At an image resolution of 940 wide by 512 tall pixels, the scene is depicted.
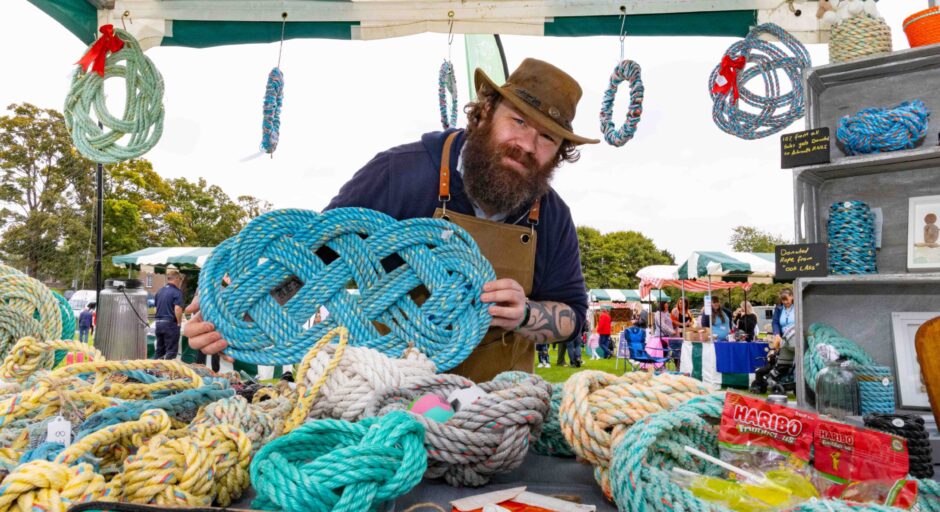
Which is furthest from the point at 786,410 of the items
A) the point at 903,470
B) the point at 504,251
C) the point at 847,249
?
the point at 847,249

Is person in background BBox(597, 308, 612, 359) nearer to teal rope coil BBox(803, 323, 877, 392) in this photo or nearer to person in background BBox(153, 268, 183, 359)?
person in background BBox(153, 268, 183, 359)

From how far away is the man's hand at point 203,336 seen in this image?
0.94 m

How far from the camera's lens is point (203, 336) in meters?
0.95

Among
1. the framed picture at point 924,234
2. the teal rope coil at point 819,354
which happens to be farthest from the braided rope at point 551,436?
the framed picture at point 924,234

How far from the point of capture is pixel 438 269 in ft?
3.34

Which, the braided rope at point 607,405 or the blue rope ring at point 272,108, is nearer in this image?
the braided rope at point 607,405

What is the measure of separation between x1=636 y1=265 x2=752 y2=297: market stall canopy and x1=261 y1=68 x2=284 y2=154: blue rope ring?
263 inches

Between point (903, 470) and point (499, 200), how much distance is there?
1.14m

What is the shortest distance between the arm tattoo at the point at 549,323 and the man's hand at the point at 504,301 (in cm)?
23

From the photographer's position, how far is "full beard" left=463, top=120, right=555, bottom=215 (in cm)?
156

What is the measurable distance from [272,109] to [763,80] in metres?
2.34

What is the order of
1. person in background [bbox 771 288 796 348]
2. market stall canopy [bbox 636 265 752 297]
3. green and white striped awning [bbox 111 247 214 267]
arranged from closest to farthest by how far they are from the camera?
1. person in background [bbox 771 288 796 348]
2. green and white striped awning [bbox 111 247 214 267]
3. market stall canopy [bbox 636 265 752 297]

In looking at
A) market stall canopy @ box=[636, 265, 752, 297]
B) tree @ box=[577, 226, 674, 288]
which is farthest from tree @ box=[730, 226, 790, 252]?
market stall canopy @ box=[636, 265, 752, 297]

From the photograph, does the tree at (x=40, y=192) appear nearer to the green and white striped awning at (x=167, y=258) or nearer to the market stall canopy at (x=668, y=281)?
the green and white striped awning at (x=167, y=258)
